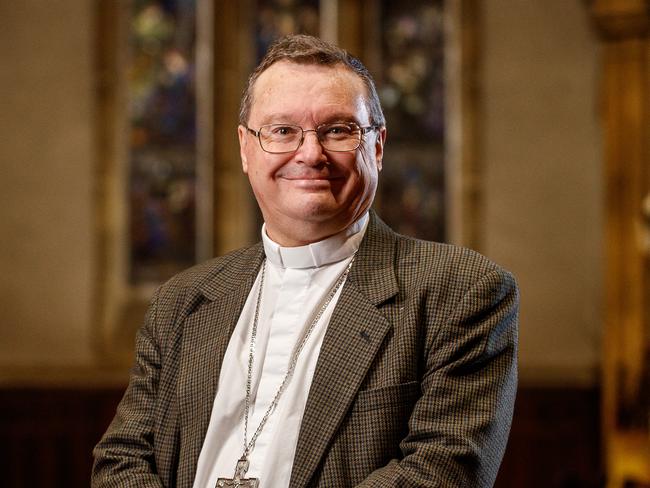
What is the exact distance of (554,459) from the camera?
21.5 ft

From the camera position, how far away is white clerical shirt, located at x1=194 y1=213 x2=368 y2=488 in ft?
6.09

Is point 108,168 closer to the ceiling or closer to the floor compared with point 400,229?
closer to the ceiling

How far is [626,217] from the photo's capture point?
598 cm

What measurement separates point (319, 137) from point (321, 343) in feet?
1.30

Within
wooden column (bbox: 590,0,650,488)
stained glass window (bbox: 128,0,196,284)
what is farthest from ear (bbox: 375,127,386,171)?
stained glass window (bbox: 128,0,196,284)

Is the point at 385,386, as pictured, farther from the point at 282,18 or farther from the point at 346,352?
the point at 282,18

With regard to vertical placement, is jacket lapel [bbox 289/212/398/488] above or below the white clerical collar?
below

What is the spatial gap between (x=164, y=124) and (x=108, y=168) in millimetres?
557

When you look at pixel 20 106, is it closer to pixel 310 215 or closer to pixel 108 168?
pixel 108 168

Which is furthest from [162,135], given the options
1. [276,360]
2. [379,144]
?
[276,360]

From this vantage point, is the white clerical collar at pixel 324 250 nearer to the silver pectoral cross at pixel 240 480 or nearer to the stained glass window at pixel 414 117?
the silver pectoral cross at pixel 240 480

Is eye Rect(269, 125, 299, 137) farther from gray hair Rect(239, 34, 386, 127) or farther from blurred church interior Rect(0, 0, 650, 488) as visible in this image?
blurred church interior Rect(0, 0, 650, 488)

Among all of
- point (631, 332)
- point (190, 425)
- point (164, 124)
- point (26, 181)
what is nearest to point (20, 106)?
point (26, 181)

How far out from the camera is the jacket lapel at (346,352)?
1798mm
